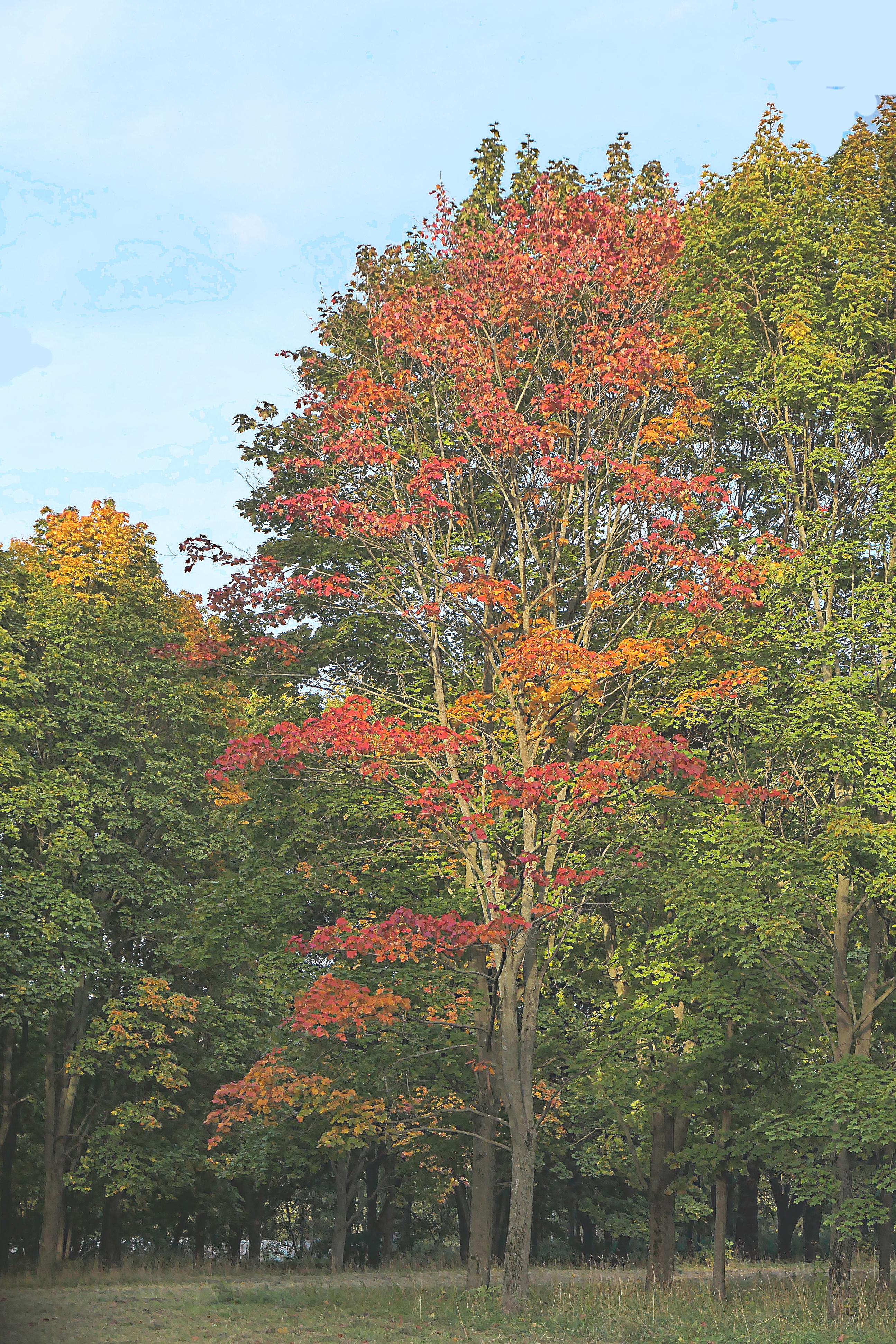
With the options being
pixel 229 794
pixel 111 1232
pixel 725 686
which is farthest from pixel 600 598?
pixel 111 1232

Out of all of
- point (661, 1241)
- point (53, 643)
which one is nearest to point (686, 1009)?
point (661, 1241)

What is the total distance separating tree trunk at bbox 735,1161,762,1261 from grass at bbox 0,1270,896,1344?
21.3 m

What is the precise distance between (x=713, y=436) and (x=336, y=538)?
7.09 meters

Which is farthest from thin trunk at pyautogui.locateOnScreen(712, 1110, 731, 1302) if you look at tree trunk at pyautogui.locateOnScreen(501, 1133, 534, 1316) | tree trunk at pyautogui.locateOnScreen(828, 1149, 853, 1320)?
tree trunk at pyautogui.locateOnScreen(501, 1133, 534, 1316)

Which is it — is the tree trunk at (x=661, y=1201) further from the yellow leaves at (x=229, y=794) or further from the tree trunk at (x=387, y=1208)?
the tree trunk at (x=387, y=1208)

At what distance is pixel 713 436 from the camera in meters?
21.2

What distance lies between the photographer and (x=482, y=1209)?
19359 millimetres

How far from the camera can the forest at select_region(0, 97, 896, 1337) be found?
16.8 meters

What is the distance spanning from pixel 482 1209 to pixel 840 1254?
566 cm

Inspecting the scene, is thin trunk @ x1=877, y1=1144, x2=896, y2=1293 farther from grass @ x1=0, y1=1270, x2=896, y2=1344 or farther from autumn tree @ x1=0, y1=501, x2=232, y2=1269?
autumn tree @ x1=0, y1=501, x2=232, y2=1269

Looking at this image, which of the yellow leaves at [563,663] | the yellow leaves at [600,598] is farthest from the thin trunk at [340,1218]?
the yellow leaves at [600,598]

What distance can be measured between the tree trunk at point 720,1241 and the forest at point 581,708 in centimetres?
17

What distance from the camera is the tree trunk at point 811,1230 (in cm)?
4416

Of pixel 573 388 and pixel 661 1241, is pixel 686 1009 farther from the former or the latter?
pixel 573 388
